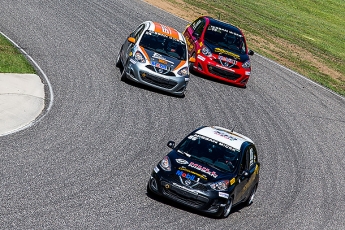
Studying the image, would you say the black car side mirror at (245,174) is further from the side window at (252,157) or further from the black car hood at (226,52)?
the black car hood at (226,52)

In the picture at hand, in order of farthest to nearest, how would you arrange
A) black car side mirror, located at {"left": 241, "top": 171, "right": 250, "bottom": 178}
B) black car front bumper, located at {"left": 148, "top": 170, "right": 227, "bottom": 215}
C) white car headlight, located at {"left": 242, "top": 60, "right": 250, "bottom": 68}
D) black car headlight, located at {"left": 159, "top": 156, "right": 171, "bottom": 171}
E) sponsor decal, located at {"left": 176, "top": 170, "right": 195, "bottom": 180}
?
white car headlight, located at {"left": 242, "top": 60, "right": 250, "bottom": 68} < black car side mirror, located at {"left": 241, "top": 171, "right": 250, "bottom": 178} < black car headlight, located at {"left": 159, "top": 156, "right": 171, "bottom": 171} < sponsor decal, located at {"left": 176, "top": 170, "right": 195, "bottom": 180} < black car front bumper, located at {"left": 148, "top": 170, "right": 227, "bottom": 215}

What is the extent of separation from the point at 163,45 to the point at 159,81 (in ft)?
4.98

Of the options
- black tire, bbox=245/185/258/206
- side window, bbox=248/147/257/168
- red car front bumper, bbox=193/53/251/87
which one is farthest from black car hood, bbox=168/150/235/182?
red car front bumper, bbox=193/53/251/87

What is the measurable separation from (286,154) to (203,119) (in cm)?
259

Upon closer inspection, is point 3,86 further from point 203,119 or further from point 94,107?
point 203,119

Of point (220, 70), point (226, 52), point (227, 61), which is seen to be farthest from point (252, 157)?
point (226, 52)

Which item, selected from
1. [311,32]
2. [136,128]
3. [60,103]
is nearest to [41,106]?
[60,103]

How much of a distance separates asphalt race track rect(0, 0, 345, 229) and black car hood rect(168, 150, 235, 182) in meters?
0.74

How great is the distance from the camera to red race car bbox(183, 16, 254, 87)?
25.7m

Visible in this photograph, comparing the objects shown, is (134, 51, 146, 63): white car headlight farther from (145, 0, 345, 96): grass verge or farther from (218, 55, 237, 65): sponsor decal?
(145, 0, 345, 96): grass verge

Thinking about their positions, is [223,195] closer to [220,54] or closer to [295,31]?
[220,54]

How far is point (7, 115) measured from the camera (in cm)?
1808

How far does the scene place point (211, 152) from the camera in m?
15.9

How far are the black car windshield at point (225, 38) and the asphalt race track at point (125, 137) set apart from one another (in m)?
1.41
